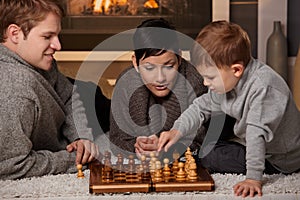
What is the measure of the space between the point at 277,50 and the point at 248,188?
178 cm

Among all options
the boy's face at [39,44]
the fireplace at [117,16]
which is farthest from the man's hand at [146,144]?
the fireplace at [117,16]

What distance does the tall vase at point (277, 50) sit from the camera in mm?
3398

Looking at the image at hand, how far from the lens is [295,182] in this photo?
1855 mm

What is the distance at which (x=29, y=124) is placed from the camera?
6.31 feet

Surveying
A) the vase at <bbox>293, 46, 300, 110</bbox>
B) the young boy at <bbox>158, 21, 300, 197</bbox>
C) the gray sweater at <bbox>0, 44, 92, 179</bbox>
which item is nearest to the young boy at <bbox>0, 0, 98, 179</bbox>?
the gray sweater at <bbox>0, 44, 92, 179</bbox>

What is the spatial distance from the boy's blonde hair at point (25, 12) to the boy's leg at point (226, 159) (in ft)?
2.21

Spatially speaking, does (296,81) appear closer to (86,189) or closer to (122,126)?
(122,126)

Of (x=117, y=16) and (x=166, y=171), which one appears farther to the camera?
(x=117, y=16)

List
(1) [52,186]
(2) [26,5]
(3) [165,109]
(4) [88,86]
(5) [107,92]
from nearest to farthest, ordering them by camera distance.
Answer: (1) [52,186], (2) [26,5], (3) [165,109], (4) [88,86], (5) [107,92]

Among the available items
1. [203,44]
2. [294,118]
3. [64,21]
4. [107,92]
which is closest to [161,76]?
[203,44]

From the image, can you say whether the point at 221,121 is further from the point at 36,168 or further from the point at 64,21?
the point at 64,21

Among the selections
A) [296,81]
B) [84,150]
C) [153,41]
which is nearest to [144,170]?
[84,150]

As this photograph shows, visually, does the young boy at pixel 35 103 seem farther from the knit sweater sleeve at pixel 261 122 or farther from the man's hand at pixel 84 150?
the knit sweater sleeve at pixel 261 122

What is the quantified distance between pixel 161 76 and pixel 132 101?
0.50ft
